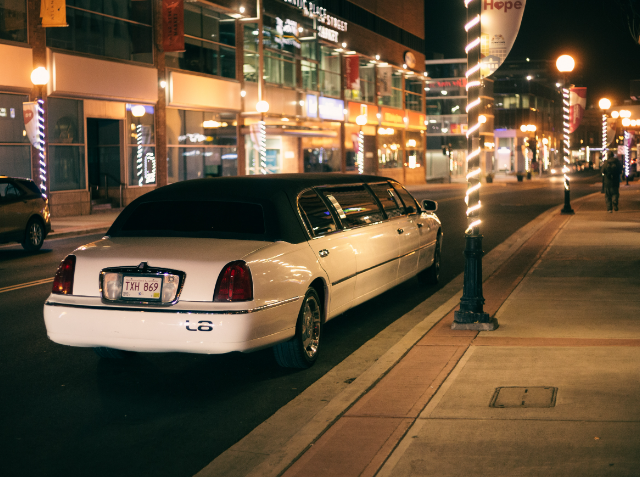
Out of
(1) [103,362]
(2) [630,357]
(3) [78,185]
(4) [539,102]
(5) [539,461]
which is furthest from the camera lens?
(4) [539,102]

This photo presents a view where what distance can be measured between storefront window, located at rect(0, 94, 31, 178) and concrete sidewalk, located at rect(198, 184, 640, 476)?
18.6 meters

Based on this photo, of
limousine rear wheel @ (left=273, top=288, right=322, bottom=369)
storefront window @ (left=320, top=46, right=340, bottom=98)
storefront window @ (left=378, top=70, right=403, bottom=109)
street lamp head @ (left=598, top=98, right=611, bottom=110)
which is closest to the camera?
limousine rear wheel @ (left=273, top=288, right=322, bottom=369)

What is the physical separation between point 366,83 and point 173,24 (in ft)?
89.8

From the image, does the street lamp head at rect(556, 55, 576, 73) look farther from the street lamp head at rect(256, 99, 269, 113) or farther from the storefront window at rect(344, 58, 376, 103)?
the storefront window at rect(344, 58, 376, 103)

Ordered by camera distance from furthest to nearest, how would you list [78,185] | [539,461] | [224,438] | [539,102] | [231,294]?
[539,102], [78,185], [231,294], [224,438], [539,461]

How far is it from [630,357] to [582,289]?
3.82 m

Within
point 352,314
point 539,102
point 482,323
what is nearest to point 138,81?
point 352,314

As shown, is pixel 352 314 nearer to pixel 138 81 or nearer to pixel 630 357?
pixel 630 357

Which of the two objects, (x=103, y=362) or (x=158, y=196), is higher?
(x=158, y=196)

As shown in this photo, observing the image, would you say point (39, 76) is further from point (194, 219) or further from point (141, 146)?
point (194, 219)

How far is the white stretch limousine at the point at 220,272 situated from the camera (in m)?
6.05

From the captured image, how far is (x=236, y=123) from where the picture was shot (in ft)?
124

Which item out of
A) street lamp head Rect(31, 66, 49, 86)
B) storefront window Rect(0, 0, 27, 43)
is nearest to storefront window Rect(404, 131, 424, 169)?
storefront window Rect(0, 0, 27, 43)

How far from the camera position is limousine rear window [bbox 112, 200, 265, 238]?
6781 mm
